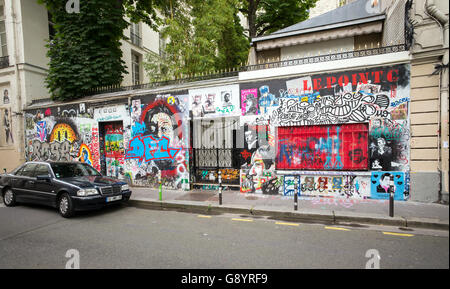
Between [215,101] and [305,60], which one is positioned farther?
[215,101]

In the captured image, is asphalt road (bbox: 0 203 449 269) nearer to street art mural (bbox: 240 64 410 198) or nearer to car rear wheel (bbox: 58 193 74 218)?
car rear wheel (bbox: 58 193 74 218)

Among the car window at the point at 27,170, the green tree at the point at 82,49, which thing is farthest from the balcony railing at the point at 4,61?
the car window at the point at 27,170

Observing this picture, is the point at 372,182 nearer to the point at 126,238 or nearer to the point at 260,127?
the point at 260,127

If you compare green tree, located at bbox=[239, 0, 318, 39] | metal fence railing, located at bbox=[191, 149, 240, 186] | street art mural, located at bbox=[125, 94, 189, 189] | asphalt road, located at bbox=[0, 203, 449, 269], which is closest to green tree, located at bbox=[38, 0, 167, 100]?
street art mural, located at bbox=[125, 94, 189, 189]

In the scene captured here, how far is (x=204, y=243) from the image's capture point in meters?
4.71

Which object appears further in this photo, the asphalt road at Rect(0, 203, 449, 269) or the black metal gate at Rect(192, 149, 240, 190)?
the black metal gate at Rect(192, 149, 240, 190)

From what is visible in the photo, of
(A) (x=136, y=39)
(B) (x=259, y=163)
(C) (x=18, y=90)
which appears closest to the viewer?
(B) (x=259, y=163)

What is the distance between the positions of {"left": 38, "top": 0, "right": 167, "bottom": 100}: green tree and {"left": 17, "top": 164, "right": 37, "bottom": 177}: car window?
200 inches

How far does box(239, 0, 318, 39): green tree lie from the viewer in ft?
55.7

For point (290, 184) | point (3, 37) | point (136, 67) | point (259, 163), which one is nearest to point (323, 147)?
point (290, 184)

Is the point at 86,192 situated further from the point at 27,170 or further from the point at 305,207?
the point at 305,207

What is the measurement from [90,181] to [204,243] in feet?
14.3

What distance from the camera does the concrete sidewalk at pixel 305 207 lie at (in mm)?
5746

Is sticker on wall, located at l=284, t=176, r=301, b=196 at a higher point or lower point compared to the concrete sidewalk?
higher
